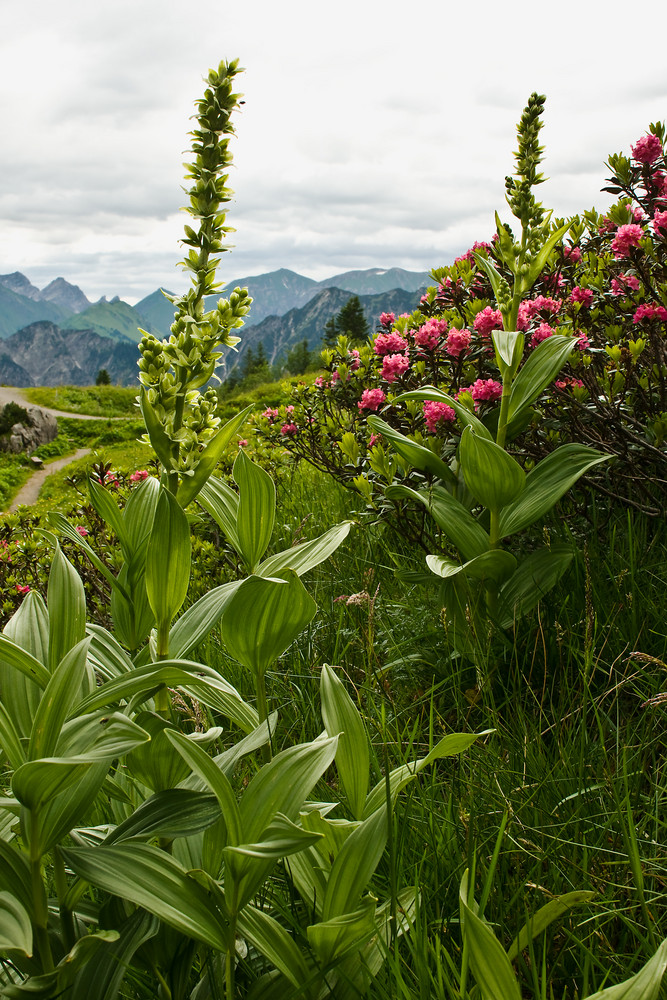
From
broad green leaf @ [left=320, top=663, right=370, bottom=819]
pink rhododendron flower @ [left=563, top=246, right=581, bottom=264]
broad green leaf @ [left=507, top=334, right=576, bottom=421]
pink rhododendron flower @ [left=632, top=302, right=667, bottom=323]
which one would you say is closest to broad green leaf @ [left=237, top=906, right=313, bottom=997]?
broad green leaf @ [left=320, top=663, right=370, bottom=819]

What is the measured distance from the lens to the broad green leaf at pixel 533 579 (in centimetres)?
213

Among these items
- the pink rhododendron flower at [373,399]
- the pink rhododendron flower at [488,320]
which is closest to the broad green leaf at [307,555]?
the pink rhododendron flower at [488,320]

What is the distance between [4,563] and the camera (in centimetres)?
369

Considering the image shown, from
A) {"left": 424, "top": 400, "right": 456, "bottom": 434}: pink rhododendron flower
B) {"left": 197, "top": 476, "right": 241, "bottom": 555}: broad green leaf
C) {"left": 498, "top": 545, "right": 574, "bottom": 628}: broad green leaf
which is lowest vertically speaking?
{"left": 498, "top": 545, "right": 574, "bottom": 628}: broad green leaf

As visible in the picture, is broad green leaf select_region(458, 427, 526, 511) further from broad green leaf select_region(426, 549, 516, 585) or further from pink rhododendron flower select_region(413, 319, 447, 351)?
pink rhododendron flower select_region(413, 319, 447, 351)

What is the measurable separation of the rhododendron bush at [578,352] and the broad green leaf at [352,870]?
1594mm

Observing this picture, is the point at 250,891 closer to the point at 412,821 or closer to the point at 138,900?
the point at 138,900

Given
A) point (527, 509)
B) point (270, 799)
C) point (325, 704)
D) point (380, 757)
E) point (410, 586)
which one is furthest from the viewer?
point (410, 586)

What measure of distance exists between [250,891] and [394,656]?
4.89ft

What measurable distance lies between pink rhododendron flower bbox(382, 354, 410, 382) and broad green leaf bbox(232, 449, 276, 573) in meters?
1.93

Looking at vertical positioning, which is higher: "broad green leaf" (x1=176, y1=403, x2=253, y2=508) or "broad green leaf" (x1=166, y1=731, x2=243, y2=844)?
"broad green leaf" (x1=176, y1=403, x2=253, y2=508)

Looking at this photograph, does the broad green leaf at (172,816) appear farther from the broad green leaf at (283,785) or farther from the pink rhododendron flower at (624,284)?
the pink rhododendron flower at (624,284)

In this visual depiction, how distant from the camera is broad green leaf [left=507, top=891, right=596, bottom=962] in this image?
1.02 meters

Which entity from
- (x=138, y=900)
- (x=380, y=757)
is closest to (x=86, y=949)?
(x=138, y=900)
